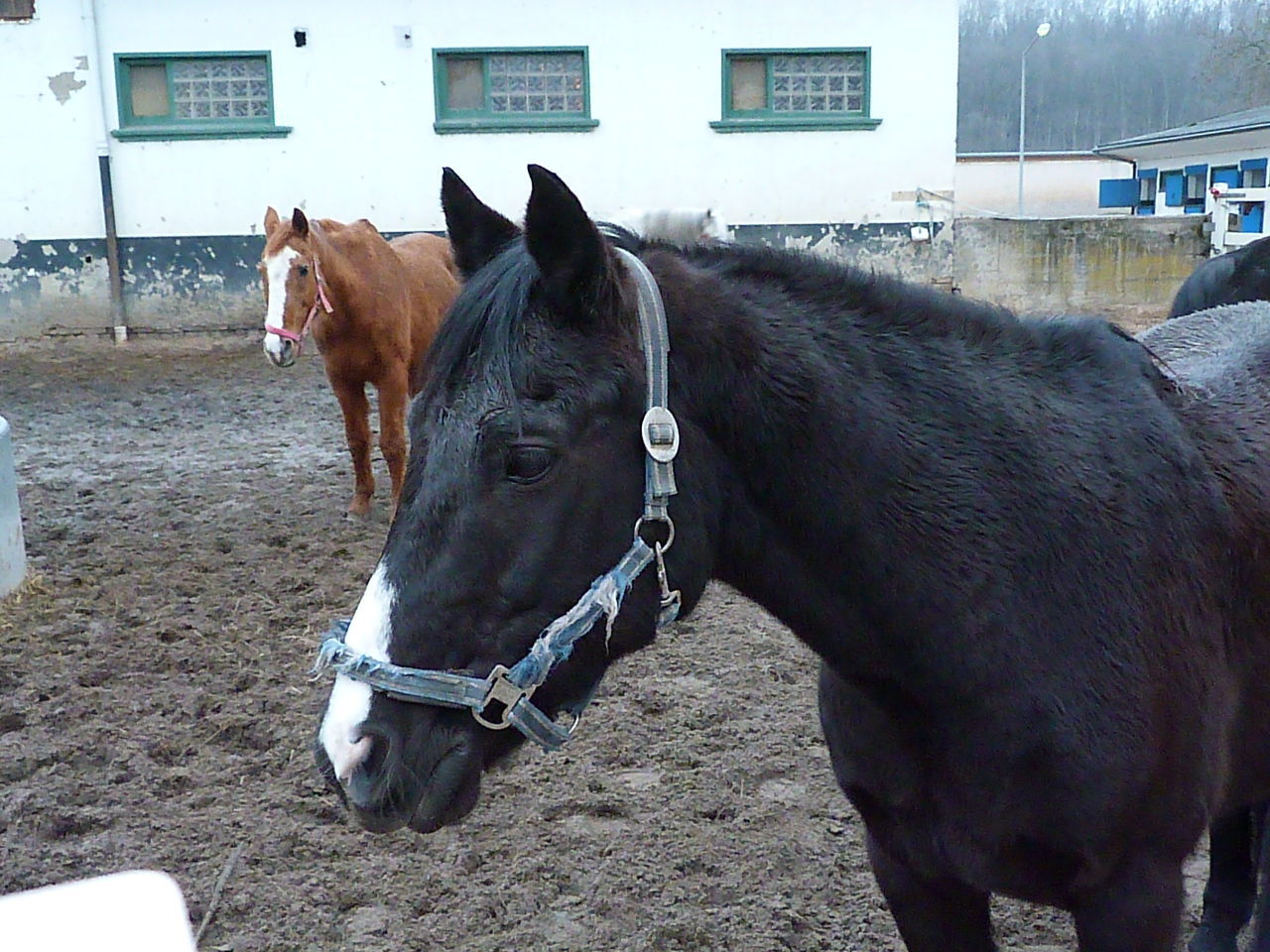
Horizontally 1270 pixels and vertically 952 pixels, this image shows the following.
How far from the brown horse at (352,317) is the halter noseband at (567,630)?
15.4 ft

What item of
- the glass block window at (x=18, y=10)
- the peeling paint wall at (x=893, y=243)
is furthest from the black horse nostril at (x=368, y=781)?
the glass block window at (x=18, y=10)

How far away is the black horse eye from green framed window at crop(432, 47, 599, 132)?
12.5 meters

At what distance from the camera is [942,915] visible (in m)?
1.97

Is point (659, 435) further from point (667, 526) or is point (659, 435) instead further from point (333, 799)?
point (333, 799)

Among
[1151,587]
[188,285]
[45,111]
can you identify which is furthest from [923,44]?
[1151,587]

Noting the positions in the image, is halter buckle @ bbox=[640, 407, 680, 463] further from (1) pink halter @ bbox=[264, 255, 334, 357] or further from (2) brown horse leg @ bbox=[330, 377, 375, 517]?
(2) brown horse leg @ bbox=[330, 377, 375, 517]

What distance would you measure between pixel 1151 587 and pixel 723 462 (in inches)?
27.8

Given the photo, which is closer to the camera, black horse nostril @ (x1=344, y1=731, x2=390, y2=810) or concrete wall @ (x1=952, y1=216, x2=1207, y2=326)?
black horse nostril @ (x1=344, y1=731, x2=390, y2=810)

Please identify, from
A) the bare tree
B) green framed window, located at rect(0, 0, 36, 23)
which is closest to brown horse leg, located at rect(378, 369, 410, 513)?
green framed window, located at rect(0, 0, 36, 23)

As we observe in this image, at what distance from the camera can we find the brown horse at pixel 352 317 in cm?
578

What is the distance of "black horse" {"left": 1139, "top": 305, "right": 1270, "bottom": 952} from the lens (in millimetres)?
2326

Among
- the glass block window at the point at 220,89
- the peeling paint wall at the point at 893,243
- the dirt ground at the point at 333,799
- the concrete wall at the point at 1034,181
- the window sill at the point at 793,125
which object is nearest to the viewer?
the dirt ground at the point at 333,799

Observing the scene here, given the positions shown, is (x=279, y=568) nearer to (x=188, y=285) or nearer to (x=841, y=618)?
(x=841, y=618)

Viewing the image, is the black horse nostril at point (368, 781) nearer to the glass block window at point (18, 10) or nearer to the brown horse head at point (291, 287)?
the brown horse head at point (291, 287)
